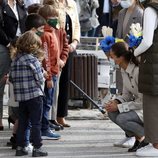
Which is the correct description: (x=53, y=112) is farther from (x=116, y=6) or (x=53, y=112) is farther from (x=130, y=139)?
(x=116, y=6)

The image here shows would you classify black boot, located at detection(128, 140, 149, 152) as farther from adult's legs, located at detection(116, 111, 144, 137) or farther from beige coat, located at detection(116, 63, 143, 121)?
beige coat, located at detection(116, 63, 143, 121)

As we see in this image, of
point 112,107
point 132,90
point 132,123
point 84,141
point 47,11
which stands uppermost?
point 47,11

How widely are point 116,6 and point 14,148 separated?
4.23 meters

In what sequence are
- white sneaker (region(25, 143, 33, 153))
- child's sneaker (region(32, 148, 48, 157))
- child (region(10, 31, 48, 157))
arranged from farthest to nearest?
white sneaker (region(25, 143, 33, 153)) → child's sneaker (region(32, 148, 48, 157)) → child (region(10, 31, 48, 157))

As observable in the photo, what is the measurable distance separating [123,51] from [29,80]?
3.53ft

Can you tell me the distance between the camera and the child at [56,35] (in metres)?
7.59

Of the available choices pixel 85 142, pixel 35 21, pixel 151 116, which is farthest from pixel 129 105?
pixel 35 21

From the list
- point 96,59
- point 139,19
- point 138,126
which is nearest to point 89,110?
point 96,59

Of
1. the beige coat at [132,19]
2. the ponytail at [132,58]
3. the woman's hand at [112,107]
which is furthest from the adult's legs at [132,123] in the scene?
the beige coat at [132,19]

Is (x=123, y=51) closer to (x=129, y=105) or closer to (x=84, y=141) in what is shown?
(x=129, y=105)

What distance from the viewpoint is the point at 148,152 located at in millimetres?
6789

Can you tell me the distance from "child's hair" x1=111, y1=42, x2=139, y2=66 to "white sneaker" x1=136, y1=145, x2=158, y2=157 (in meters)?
0.92

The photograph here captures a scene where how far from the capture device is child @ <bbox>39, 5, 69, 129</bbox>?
759 centimetres

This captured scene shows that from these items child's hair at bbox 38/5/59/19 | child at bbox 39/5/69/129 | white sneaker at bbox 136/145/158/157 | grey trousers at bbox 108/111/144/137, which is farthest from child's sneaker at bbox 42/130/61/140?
child's hair at bbox 38/5/59/19
